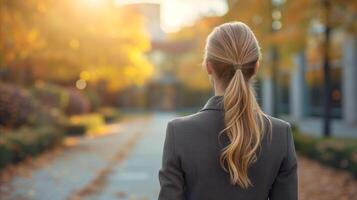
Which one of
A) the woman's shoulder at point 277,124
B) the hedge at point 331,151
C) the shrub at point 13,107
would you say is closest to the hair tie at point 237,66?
the woman's shoulder at point 277,124

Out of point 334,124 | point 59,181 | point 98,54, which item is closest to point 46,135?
point 98,54

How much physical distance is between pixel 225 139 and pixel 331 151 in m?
8.55

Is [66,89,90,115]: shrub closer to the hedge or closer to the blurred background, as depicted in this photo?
the blurred background

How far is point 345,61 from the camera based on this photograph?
22984mm

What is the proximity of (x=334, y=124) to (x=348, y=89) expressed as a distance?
202cm

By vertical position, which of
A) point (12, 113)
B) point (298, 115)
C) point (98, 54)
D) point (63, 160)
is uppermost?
point (98, 54)

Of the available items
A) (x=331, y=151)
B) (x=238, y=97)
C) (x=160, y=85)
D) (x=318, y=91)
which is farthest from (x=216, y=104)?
(x=160, y=85)

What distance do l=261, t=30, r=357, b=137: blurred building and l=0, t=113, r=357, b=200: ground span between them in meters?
6.27

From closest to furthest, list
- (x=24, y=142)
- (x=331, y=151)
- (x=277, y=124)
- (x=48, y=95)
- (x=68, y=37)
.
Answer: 1. (x=277, y=124)
2. (x=331, y=151)
3. (x=24, y=142)
4. (x=68, y=37)
5. (x=48, y=95)

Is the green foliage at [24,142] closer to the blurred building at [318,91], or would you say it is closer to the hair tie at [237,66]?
the blurred building at [318,91]

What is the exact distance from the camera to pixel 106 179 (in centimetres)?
964

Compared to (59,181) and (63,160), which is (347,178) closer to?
(59,181)

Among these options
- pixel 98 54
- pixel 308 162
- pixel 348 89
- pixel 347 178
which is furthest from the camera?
pixel 348 89

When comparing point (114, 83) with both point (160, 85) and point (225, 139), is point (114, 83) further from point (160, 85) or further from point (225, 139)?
point (160, 85)
